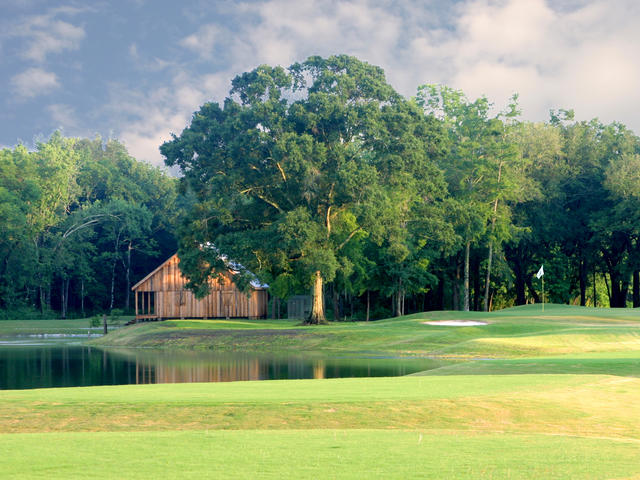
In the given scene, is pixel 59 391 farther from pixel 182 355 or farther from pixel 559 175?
pixel 559 175

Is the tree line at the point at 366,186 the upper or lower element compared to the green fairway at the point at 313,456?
upper

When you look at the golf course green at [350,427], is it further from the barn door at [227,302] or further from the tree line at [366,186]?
the barn door at [227,302]

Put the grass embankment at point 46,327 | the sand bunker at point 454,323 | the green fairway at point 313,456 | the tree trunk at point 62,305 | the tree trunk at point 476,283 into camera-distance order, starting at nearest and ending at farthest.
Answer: the green fairway at point 313,456
the sand bunker at point 454,323
the grass embankment at point 46,327
the tree trunk at point 476,283
the tree trunk at point 62,305

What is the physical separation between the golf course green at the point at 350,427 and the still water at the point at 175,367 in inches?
215

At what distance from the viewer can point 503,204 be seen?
6669 cm

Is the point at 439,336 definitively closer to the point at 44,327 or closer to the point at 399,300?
the point at 399,300

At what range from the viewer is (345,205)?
5125 cm

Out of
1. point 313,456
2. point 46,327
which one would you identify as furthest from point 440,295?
point 313,456

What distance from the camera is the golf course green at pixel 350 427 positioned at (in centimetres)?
952

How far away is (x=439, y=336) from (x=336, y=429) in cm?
2587

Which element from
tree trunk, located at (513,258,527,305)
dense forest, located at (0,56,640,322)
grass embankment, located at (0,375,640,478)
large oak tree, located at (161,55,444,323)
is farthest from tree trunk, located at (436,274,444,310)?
grass embankment, located at (0,375,640,478)

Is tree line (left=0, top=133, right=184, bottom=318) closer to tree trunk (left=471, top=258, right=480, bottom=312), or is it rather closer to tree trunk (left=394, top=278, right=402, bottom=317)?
tree trunk (left=394, top=278, right=402, bottom=317)

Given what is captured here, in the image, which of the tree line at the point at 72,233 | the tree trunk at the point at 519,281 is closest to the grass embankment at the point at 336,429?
the tree trunk at the point at 519,281

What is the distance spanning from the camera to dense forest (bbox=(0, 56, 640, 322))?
161 feet
